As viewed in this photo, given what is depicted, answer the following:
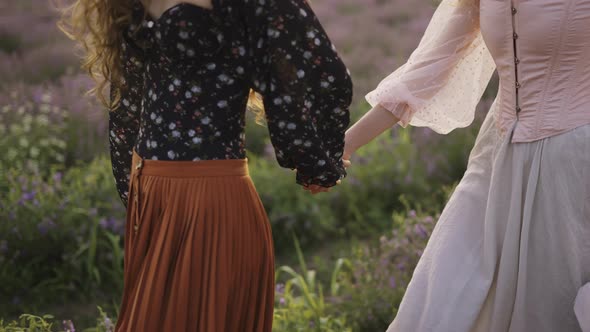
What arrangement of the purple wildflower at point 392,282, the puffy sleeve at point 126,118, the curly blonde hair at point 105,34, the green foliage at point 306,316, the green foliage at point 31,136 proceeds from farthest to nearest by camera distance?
the green foliage at point 31,136 < the purple wildflower at point 392,282 < the green foliage at point 306,316 < the puffy sleeve at point 126,118 < the curly blonde hair at point 105,34

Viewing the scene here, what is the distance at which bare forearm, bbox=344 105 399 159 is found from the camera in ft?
9.41

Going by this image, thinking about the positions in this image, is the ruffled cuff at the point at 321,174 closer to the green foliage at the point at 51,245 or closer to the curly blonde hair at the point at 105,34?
the curly blonde hair at the point at 105,34

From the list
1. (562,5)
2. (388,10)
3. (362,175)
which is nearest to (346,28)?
(388,10)

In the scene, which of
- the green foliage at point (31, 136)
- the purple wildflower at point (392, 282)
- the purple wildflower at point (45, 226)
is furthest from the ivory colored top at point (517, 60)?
the green foliage at point (31, 136)

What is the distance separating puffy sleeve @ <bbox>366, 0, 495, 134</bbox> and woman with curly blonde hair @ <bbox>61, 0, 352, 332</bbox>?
0.59 metres

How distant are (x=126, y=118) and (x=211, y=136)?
46 centimetres

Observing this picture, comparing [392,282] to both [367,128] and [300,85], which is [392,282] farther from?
[300,85]

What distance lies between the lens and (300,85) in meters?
2.16

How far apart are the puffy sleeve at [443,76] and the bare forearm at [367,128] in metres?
0.03

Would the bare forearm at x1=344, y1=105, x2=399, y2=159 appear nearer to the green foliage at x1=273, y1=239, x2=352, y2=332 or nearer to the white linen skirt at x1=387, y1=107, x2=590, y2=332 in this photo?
the white linen skirt at x1=387, y1=107, x2=590, y2=332

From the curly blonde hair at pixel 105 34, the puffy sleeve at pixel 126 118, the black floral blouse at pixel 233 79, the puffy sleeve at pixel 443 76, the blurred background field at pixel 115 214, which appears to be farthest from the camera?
the blurred background field at pixel 115 214

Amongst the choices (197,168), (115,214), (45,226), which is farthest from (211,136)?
(115,214)

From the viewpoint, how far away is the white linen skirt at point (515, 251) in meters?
2.46

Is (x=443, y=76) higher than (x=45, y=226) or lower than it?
higher
